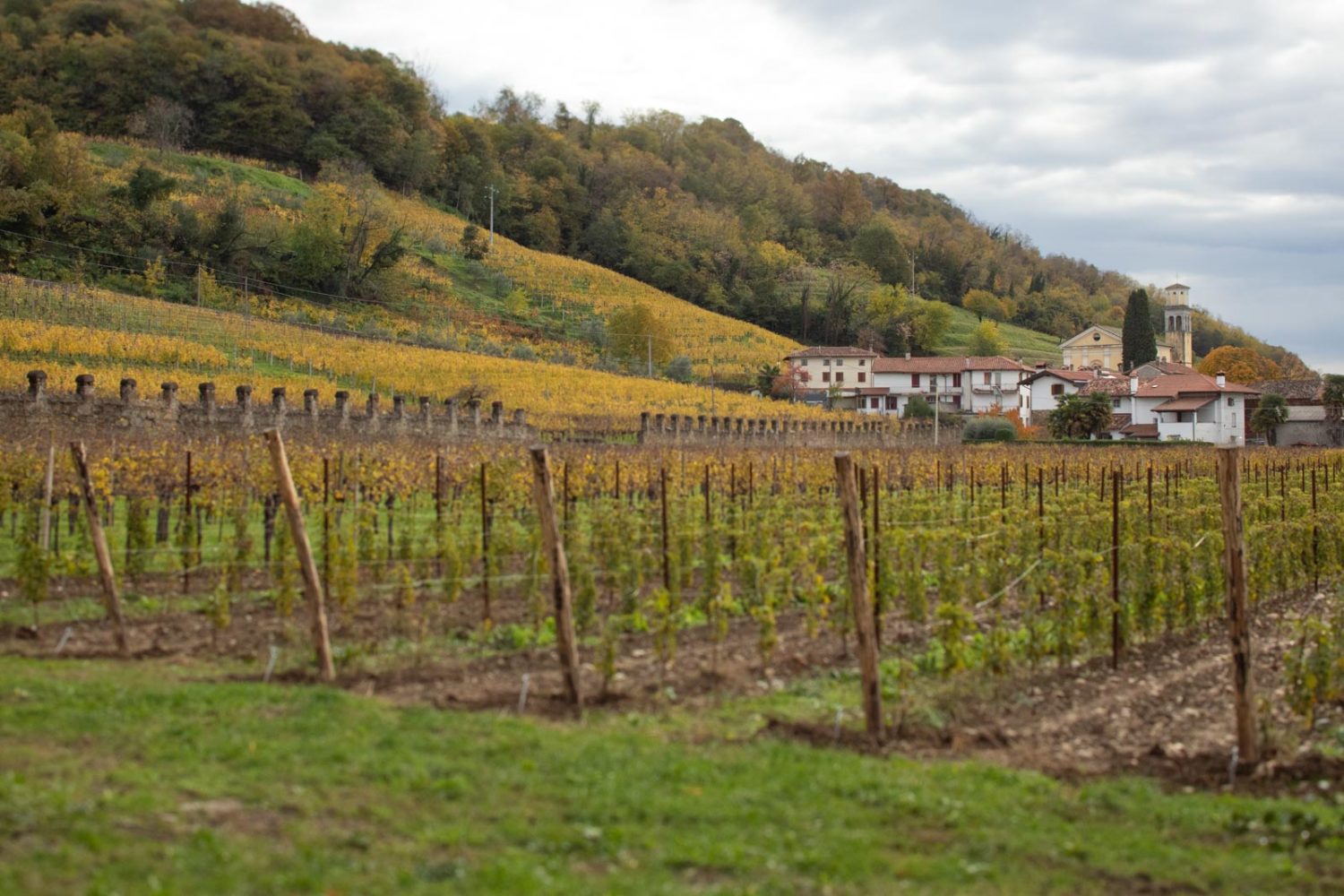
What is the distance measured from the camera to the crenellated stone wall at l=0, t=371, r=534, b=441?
92.0 feet

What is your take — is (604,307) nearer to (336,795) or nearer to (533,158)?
(533,158)

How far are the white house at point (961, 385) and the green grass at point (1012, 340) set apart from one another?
22834 millimetres

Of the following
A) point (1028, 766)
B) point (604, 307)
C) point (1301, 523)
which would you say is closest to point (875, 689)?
point (1028, 766)

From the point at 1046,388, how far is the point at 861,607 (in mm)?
84089

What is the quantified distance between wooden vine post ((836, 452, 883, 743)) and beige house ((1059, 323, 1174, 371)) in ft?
360

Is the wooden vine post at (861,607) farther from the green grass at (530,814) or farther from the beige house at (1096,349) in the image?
the beige house at (1096,349)

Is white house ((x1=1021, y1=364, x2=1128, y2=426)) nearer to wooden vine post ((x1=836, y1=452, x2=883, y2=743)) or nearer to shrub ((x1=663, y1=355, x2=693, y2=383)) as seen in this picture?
shrub ((x1=663, y1=355, x2=693, y2=383))

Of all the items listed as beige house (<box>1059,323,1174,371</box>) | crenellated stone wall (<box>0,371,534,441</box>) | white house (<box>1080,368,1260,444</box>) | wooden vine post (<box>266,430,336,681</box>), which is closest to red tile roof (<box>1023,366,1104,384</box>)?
white house (<box>1080,368,1260,444</box>)

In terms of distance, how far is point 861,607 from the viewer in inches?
373

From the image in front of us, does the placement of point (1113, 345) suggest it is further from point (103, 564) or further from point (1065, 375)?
point (103, 564)

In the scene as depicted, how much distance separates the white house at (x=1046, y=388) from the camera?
8631cm

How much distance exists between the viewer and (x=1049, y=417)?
6950 cm

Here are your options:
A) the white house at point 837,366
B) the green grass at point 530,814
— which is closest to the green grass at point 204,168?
the white house at point 837,366

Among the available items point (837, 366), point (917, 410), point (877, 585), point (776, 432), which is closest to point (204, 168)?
point (837, 366)
